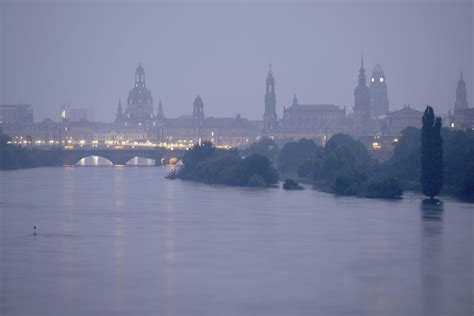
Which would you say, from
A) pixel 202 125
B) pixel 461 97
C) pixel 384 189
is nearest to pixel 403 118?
pixel 461 97

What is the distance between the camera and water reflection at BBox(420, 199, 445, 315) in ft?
70.0

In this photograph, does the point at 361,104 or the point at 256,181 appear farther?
the point at 361,104

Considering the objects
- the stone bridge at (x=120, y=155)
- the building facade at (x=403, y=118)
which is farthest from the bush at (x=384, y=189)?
the building facade at (x=403, y=118)

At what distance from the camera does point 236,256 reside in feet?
86.6

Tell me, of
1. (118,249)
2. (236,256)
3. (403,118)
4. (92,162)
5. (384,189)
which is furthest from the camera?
(403,118)

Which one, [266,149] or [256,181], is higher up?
[266,149]

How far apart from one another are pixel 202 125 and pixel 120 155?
5884 centimetres

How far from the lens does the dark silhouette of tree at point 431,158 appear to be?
3900 cm

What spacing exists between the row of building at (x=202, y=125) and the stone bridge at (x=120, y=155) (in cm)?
4133

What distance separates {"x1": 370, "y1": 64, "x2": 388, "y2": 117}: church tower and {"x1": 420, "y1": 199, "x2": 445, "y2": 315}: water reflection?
122131 millimetres

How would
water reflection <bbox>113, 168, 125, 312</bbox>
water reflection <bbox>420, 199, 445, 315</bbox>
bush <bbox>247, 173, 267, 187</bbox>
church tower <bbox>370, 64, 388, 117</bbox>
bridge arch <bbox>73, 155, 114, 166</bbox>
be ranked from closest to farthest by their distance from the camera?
water reflection <bbox>420, 199, 445, 315</bbox> → water reflection <bbox>113, 168, 125, 312</bbox> → bush <bbox>247, 173, 267, 187</bbox> → bridge arch <bbox>73, 155, 114, 166</bbox> → church tower <bbox>370, 64, 388, 117</bbox>

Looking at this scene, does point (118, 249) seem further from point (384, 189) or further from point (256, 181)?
point (256, 181)

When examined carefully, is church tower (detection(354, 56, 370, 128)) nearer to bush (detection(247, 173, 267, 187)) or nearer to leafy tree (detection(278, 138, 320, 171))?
leafy tree (detection(278, 138, 320, 171))

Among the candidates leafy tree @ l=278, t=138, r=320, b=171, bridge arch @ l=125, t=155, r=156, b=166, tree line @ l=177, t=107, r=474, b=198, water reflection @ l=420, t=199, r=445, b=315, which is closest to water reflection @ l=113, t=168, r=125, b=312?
water reflection @ l=420, t=199, r=445, b=315
